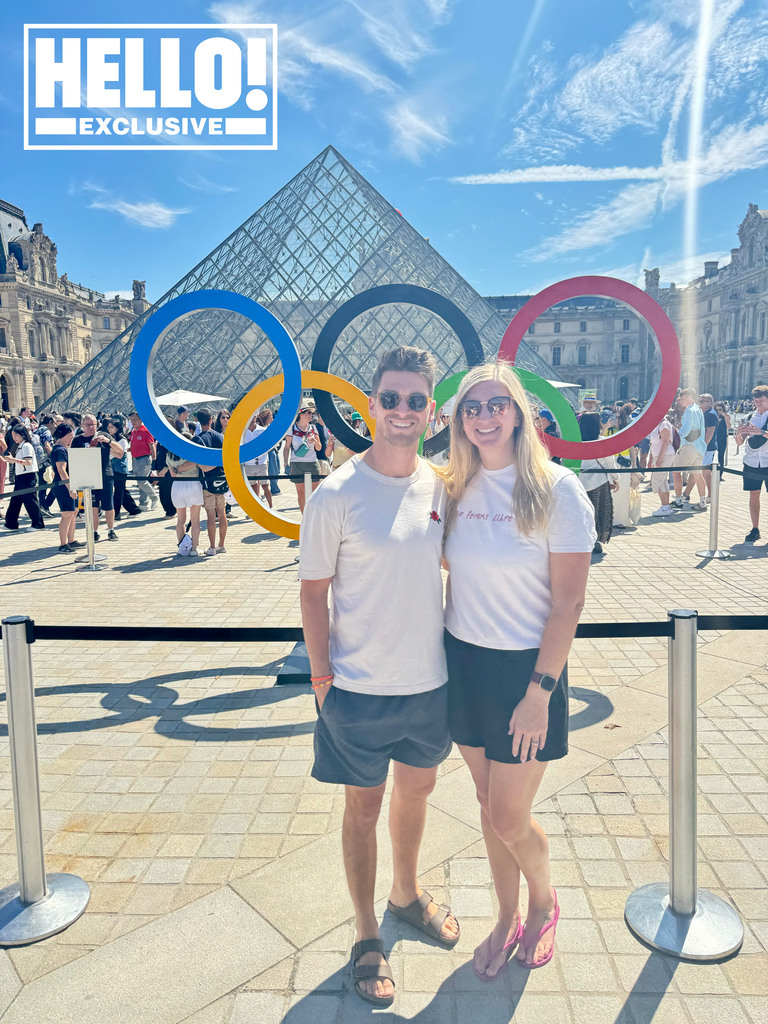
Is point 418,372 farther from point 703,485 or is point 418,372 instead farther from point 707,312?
point 707,312

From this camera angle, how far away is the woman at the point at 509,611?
1804mm

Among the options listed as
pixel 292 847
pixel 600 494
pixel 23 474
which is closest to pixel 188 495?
pixel 23 474

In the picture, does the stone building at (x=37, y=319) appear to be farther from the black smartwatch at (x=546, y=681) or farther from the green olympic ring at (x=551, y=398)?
the black smartwatch at (x=546, y=681)

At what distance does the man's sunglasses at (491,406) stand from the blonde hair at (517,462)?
0.02 metres

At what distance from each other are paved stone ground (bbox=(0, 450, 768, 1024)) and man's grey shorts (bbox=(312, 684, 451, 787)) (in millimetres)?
592

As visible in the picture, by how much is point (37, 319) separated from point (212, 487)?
64469 mm

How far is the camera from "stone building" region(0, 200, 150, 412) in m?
60.0

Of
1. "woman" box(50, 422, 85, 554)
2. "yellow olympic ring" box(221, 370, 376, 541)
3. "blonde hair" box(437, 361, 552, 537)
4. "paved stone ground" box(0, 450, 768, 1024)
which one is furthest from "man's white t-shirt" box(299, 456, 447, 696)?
"woman" box(50, 422, 85, 554)

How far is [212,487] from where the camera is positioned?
7.97 metres

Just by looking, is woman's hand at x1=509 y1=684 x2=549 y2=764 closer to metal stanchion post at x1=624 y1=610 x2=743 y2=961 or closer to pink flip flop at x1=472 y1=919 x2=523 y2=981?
metal stanchion post at x1=624 y1=610 x2=743 y2=961

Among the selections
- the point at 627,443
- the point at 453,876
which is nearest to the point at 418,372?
the point at 453,876

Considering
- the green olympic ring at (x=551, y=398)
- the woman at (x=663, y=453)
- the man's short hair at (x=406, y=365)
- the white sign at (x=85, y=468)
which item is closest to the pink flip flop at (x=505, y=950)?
the man's short hair at (x=406, y=365)

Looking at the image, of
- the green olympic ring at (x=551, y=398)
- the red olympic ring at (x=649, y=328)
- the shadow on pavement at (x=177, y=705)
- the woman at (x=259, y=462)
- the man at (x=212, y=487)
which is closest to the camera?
the shadow on pavement at (x=177, y=705)

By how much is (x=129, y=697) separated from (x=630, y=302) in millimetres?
4082
